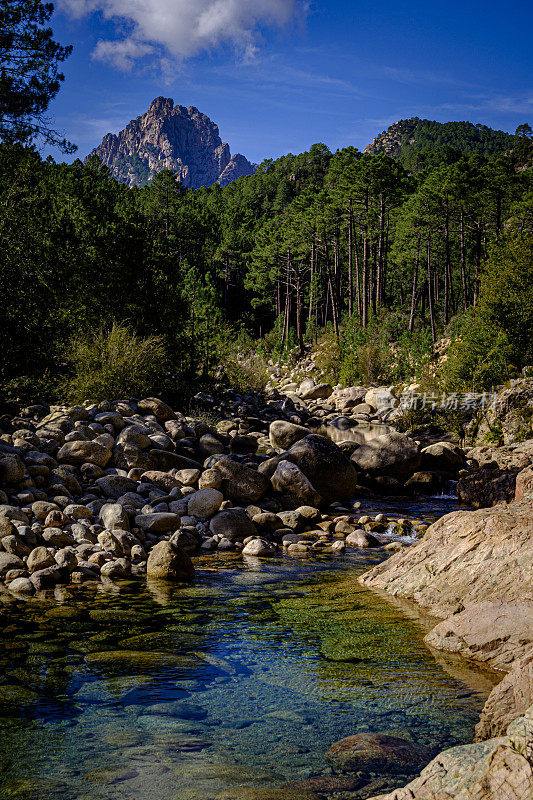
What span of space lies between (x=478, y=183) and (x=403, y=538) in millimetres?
38251

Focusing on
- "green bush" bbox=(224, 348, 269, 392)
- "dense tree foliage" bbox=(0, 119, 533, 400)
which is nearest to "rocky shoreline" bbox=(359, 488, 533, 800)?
"dense tree foliage" bbox=(0, 119, 533, 400)

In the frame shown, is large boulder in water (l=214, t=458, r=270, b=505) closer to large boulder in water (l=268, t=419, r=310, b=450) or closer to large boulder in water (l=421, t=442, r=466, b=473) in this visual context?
large boulder in water (l=268, t=419, r=310, b=450)

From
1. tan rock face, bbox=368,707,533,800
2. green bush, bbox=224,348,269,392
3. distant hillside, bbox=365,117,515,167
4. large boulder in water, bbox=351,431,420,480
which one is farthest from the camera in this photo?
distant hillside, bbox=365,117,515,167

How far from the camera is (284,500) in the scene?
38.5 feet

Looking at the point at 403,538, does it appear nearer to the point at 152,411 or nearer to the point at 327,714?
the point at 327,714

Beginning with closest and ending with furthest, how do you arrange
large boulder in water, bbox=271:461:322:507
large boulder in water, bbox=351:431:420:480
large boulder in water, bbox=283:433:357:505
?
large boulder in water, bbox=271:461:322:507 → large boulder in water, bbox=283:433:357:505 → large boulder in water, bbox=351:431:420:480

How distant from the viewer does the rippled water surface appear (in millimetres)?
3320

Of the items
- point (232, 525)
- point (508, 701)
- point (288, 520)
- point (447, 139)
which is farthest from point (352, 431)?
point (447, 139)

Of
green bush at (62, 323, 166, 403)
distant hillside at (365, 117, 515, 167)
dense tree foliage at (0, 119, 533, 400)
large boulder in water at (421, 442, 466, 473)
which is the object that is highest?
distant hillside at (365, 117, 515, 167)

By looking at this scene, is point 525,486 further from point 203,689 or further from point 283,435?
point 283,435

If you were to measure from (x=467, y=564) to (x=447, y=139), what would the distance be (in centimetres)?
14683

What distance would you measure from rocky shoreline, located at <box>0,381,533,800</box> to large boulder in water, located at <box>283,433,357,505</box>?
27 millimetres

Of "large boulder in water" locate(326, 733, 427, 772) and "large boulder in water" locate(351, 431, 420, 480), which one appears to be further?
"large boulder in water" locate(351, 431, 420, 480)

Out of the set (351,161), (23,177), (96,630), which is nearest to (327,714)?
(96,630)
